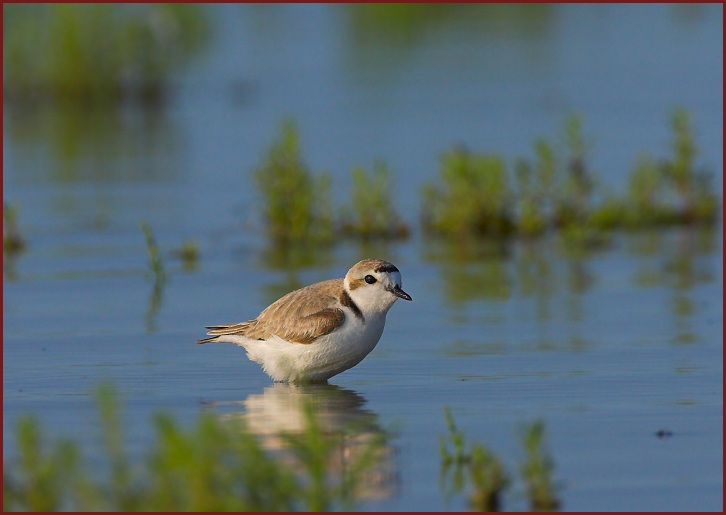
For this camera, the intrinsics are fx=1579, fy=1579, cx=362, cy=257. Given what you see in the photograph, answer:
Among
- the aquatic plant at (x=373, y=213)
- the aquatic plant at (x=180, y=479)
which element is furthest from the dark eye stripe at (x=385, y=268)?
the aquatic plant at (x=373, y=213)

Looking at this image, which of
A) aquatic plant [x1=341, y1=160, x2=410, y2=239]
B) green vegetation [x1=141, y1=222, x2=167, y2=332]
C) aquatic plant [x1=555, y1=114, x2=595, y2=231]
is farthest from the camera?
aquatic plant [x1=555, y1=114, x2=595, y2=231]

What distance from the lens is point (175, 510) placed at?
21.5 ft

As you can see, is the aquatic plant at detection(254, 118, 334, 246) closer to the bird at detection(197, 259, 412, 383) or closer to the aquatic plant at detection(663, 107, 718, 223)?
the aquatic plant at detection(663, 107, 718, 223)

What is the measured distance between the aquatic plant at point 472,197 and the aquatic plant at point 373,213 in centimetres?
43

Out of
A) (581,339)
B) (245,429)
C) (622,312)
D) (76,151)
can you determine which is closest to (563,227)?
(622,312)

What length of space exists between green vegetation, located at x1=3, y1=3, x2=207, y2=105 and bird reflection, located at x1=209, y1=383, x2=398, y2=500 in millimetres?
20568

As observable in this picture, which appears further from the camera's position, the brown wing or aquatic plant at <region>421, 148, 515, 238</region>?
aquatic plant at <region>421, 148, 515, 238</region>

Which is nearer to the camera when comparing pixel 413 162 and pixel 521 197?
pixel 521 197

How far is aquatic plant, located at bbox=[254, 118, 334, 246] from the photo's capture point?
16.4 metres

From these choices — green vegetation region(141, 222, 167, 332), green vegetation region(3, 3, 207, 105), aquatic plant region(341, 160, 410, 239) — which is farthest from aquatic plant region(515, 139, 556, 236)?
green vegetation region(3, 3, 207, 105)

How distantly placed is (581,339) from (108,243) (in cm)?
689

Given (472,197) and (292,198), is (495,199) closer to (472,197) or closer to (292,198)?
(472,197)

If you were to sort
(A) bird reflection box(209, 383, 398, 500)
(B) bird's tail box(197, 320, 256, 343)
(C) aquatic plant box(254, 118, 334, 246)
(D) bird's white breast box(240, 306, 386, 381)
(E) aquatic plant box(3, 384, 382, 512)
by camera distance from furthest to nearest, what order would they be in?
1. (C) aquatic plant box(254, 118, 334, 246)
2. (B) bird's tail box(197, 320, 256, 343)
3. (D) bird's white breast box(240, 306, 386, 381)
4. (A) bird reflection box(209, 383, 398, 500)
5. (E) aquatic plant box(3, 384, 382, 512)

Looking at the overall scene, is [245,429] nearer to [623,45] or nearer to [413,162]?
[413,162]
